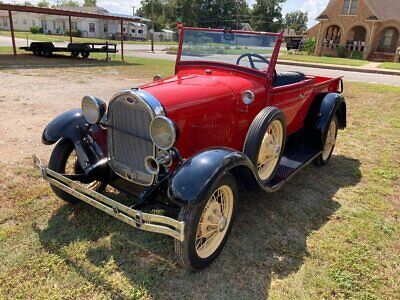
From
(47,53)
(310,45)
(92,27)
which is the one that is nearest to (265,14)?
(92,27)

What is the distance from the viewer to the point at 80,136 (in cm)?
325

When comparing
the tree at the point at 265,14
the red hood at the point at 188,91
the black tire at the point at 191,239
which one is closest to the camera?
the black tire at the point at 191,239

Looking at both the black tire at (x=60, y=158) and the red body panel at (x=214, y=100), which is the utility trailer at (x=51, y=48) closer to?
the red body panel at (x=214, y=100)

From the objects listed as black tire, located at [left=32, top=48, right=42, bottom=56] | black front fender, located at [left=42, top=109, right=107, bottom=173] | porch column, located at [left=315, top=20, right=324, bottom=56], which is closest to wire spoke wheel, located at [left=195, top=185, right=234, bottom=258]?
black front fender, located at [left=42, top=109, right=107, bottom=173]

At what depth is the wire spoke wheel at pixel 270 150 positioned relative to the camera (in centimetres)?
345

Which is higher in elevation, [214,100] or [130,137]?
[214,100]

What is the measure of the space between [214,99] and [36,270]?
204cm

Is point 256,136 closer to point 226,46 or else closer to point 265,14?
point 226,46

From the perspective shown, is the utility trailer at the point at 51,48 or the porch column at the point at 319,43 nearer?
the utility trailer at the point at 51,48

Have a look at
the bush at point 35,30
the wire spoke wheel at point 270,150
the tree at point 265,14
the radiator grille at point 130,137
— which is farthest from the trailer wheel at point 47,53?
the tree at point 265,14

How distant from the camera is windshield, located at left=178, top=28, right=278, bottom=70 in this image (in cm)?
375

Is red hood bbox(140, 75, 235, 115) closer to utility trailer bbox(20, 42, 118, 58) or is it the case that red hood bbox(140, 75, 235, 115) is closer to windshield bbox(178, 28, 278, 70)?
windshield bbox(178, 28, 278, 70)

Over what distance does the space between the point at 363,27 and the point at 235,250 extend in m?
33.8

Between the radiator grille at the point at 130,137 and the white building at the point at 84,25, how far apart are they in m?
51.3
